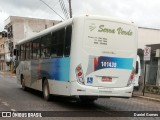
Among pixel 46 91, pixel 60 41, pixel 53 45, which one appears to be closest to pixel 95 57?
pixel 60 41

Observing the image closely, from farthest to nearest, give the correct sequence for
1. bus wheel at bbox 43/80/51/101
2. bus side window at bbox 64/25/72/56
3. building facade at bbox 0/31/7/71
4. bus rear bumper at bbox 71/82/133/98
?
building facade at bbox 0/31/7/71 → bus wheel at bbox 43/80/51/101 → bus side window at bbox 64/25/72/56 → bus rear bumper at bbox 71/82/133/98

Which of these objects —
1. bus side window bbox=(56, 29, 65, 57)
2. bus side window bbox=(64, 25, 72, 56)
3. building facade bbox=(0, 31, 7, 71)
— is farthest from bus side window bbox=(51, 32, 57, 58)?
building facade bbox=(0, 31, 7, 71)

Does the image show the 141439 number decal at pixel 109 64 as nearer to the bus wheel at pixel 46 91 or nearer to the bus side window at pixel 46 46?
the bus side window at pixel 46 46

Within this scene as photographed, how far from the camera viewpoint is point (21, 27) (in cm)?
8438

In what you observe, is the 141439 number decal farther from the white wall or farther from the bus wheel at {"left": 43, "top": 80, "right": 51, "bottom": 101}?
the white wall

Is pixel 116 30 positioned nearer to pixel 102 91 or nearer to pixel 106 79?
pixel 106 79

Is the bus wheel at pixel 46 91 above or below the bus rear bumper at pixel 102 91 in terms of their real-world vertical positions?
below

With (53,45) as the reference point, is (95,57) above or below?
below

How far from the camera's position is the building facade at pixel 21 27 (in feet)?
276

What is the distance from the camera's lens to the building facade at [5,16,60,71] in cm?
8400

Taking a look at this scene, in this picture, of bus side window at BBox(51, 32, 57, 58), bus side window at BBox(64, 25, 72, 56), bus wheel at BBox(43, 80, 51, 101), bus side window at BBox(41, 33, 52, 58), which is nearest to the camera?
bus side window at BBox(64, 25, 72, 56)

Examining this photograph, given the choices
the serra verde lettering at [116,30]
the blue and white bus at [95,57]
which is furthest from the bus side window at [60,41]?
the serra verde lettering at [116,30]

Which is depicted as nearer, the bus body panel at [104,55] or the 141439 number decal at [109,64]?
the bus body panel at [104,55]

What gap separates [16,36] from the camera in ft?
275
